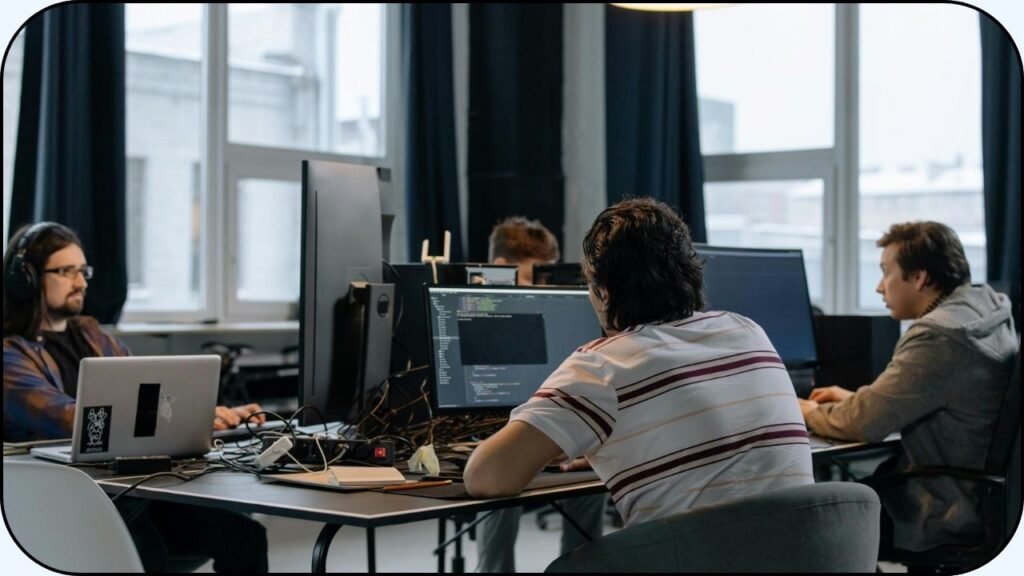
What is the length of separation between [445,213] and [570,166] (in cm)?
69

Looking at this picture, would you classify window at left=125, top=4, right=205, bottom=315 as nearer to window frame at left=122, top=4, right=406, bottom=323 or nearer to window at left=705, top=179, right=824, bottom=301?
window frame at left=122, top=4, right=406, bottom=323

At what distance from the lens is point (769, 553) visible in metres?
1.62

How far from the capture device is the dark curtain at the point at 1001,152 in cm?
457

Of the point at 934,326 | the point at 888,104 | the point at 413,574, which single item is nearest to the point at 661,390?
the point at 934,326

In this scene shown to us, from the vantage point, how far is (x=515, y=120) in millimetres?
5660

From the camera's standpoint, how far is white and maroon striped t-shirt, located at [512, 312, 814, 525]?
1768 mm

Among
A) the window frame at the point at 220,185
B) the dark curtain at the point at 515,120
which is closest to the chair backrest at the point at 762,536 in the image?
the window frame at the point at 220,185

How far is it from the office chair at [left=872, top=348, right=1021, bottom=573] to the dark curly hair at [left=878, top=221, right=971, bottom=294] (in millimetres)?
242

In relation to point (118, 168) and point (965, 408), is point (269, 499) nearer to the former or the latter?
point (965, 408)

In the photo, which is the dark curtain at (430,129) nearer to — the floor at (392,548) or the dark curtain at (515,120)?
the dark curtain at (515,120)

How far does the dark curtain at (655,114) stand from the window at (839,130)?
245 mm

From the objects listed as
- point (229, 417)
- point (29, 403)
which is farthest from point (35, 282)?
point (229, 417)

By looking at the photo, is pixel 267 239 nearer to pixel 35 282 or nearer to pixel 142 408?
pixel 35 282

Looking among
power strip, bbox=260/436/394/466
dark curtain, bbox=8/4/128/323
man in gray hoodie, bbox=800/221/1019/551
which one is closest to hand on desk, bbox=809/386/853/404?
man in gray hoodie, bbox=800/221/1019/551
